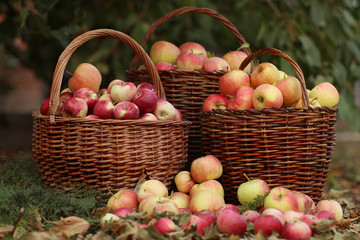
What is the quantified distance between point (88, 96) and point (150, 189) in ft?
2.18

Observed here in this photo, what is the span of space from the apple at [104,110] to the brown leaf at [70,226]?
64 cm

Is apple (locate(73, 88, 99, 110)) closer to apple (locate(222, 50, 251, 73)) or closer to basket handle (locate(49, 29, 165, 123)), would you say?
basket handle (locate(49, 29, 165, 123))

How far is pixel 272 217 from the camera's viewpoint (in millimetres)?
1556

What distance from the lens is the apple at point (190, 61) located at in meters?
2.51

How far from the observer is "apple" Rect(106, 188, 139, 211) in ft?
6.22

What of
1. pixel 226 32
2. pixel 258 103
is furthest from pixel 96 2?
pixel 258 103

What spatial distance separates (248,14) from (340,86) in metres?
1.10

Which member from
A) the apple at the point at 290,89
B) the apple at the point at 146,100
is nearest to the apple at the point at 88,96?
the apple at the point at 146,100

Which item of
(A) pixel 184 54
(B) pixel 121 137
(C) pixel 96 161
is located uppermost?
(A) pixel 184 54

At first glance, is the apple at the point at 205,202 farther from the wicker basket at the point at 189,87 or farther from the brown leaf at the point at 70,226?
the wicker basket at the point at 189,87

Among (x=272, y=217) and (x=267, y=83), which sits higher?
(x=267, y=83)

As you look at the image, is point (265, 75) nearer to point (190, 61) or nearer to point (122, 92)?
point (190, 61)

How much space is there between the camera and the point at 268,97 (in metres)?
2.01

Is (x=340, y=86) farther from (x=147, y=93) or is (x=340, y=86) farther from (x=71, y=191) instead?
(x=71, y=191)
